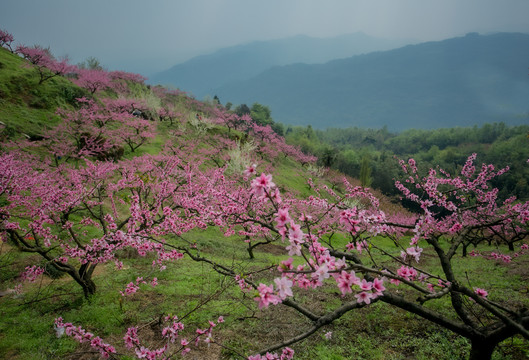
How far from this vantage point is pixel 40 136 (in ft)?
62.7

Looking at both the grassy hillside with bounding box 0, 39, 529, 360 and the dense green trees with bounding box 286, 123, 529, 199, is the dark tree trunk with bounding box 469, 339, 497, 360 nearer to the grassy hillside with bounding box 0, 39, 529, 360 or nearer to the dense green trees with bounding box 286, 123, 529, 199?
the grassy hillside with bounding box 0, 39, 529, 360

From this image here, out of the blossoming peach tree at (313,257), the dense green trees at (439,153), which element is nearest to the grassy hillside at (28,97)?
the blossoming peach tree at (313,257)

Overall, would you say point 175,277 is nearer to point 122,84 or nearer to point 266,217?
point 266,217

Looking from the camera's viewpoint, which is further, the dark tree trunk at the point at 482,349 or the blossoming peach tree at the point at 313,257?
the dark tree trunk at the point at 482,349

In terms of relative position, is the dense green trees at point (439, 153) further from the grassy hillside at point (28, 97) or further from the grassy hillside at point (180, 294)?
the grassy hillside at point (180, 294)

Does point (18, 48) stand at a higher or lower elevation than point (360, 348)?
higher

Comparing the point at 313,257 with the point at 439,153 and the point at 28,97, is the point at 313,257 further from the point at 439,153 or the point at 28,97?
the point at 439,153

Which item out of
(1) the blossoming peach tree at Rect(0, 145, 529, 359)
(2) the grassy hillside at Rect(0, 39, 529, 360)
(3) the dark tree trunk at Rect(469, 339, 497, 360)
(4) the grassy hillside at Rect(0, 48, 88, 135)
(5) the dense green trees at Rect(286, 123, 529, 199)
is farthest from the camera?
(5) the dense green trees at Rect(286, 123, 529, 199)

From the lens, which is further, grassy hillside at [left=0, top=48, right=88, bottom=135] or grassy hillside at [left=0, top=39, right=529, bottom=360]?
grassy hillside at [left=0, top=48, right=88, bottom=135]

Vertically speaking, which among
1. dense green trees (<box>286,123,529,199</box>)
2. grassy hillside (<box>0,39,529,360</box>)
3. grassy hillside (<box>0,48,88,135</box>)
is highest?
grassy hillside (<box>0,48,88,135</box>)

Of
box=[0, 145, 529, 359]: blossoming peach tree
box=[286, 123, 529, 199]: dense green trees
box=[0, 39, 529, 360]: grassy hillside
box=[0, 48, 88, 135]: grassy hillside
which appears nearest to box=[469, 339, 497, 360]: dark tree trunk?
box=[0, 145, 529, 359]: blossoming peach tree

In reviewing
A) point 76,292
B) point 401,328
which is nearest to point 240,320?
point 401,328

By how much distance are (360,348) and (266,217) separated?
3.28m

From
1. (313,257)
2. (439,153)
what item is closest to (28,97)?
(313,257)
